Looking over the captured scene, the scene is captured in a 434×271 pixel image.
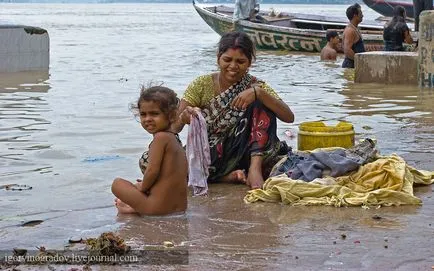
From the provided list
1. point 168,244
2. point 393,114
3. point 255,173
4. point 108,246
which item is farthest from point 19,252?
point 393,114

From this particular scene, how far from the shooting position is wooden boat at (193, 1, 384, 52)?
20.2 metres

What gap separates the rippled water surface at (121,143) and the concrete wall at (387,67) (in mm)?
261

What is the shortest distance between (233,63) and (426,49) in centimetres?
642

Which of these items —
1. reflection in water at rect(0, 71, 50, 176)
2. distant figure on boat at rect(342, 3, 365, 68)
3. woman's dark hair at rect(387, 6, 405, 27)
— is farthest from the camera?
woman's dark hair at rect(387, 6, 405, 27)

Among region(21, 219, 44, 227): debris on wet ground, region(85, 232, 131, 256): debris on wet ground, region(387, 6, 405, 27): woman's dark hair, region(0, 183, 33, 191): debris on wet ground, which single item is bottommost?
region(0, 183, 33, 191): debris on wet ground

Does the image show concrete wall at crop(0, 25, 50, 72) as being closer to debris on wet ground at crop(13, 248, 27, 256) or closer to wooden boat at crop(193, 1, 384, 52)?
wooden boat at crop(193, 1, 384, 52)

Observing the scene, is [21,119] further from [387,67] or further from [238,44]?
[387,67]

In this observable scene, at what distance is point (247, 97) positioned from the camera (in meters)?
5.32

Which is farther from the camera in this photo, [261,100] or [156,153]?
[261,100]

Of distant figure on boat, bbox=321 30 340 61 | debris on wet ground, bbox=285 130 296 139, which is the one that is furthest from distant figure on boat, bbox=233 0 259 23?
debris on wet ground, bbox=285 130 296 139

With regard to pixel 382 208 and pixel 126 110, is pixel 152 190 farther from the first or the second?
pixel 126 110

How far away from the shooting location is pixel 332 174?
5.11 m

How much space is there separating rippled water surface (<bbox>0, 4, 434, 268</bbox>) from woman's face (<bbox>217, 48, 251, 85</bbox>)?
0.72 m

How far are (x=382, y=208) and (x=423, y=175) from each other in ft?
2.46
